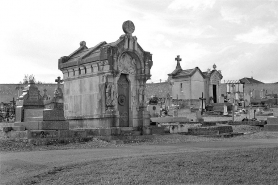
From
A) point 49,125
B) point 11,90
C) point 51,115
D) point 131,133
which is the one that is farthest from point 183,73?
point 11,90

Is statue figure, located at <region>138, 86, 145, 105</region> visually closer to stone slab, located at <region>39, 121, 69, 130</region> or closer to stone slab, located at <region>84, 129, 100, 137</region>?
stone slab, located at <region>84, 129, 100, 137</region>

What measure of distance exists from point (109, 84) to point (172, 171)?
31.0ft

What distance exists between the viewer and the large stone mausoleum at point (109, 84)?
16328 mm

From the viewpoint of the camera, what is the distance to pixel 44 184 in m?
6.79

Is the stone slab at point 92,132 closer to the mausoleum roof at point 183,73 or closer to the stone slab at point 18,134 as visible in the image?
the stone slab at point 18,134

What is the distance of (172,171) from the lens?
7.22m

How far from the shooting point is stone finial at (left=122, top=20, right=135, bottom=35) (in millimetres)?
17359

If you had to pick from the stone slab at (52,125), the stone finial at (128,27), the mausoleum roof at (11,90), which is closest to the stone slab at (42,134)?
the stone slab at (52,125)

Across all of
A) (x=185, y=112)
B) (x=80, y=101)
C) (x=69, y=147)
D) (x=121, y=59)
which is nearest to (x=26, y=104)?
(x=80, y=101)

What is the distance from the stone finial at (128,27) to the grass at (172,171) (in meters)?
9.63

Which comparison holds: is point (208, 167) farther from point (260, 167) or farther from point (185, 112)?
point (185, 112)

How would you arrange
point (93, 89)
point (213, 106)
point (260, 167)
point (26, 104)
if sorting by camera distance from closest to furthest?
point (260, 167) → point (93, 89) → point (26, 104) → point (213, 106)

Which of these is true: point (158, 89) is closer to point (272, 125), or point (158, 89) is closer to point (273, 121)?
point (273, 121)

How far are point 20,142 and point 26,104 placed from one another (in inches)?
273
